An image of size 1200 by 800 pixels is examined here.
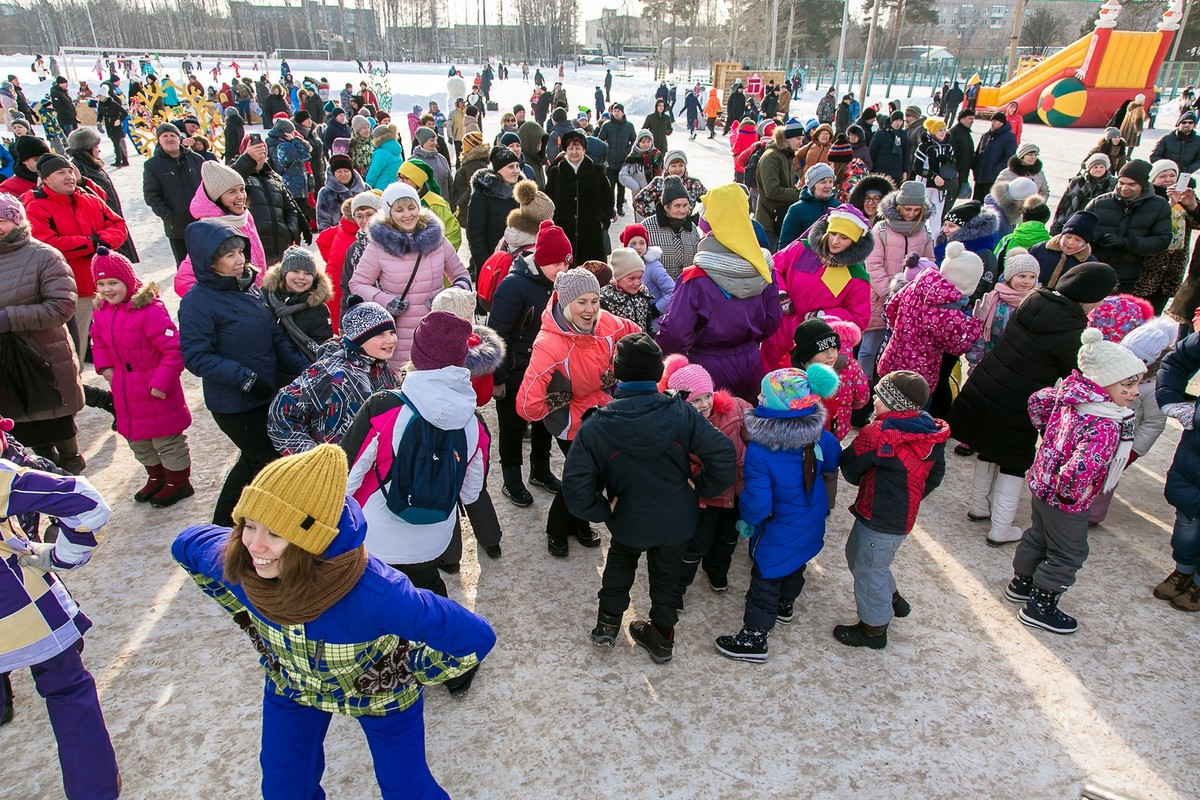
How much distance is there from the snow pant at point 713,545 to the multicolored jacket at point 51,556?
2.45m

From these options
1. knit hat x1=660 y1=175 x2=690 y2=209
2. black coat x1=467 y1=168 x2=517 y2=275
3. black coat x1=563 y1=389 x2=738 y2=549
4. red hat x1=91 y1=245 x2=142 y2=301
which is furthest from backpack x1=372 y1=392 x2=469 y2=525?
black coat x1=467 y1=168 x2=517 y2=275

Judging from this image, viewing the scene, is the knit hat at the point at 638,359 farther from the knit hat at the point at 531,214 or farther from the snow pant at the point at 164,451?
the snow pant at the point at 164,451

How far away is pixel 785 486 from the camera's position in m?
3.14

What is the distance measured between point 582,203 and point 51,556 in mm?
5763

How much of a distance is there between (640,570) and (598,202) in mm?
4384

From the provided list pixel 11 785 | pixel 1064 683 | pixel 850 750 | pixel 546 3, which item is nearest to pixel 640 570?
pixel 850 750

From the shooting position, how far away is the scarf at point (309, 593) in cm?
183

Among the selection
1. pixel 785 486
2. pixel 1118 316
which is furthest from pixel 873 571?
pixel 1118 316

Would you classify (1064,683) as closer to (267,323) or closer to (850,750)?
(850,750)

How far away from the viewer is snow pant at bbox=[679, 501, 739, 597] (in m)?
3.58

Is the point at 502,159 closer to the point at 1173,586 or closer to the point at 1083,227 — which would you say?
the point at 1083,227

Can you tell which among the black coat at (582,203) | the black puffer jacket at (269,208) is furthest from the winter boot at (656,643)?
the black puffer jacket at (269,208)

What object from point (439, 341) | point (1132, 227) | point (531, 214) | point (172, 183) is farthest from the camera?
point (172, 183)

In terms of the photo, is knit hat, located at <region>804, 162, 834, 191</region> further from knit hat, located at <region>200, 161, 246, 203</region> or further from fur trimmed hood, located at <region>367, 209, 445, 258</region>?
knit hat, located at <region>200, 161, 246, 203</region>
